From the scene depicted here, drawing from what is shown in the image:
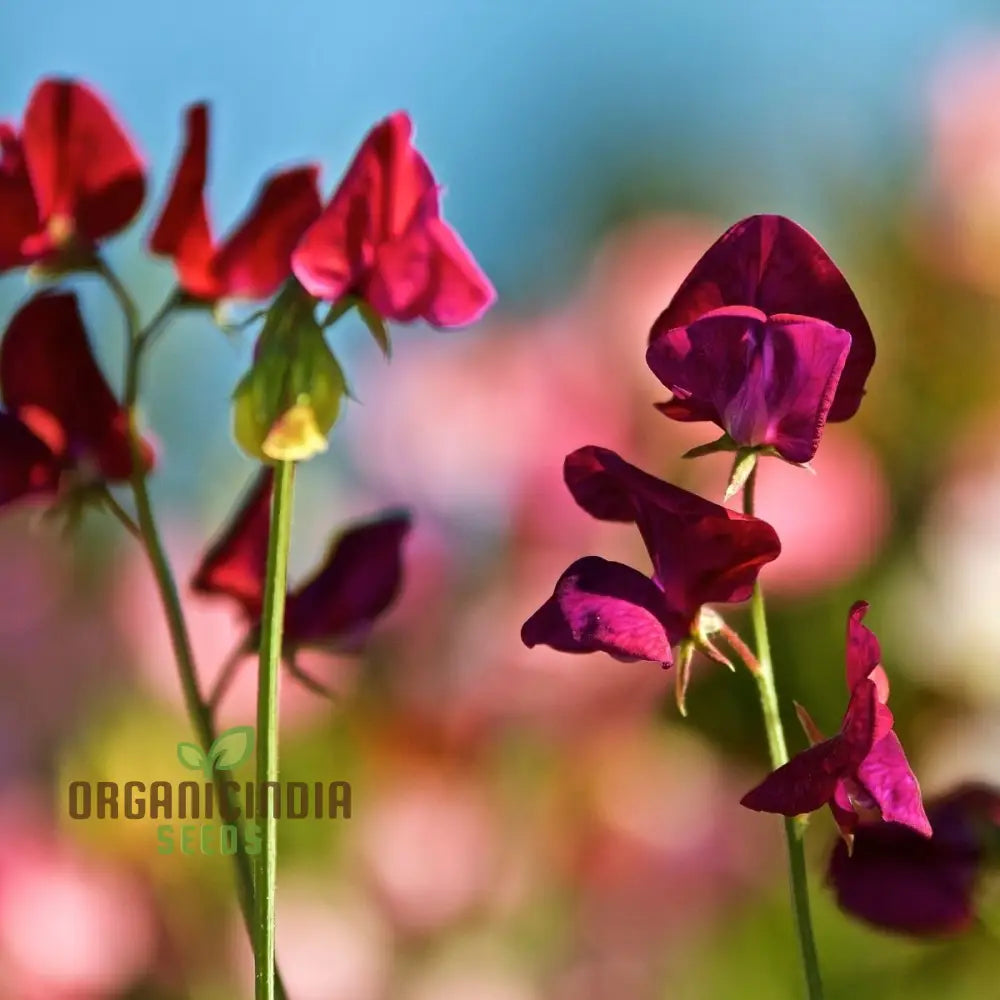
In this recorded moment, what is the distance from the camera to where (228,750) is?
38cm

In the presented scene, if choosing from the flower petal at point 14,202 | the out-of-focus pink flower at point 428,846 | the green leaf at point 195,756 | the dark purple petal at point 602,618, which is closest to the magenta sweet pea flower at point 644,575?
the dark purple petal at point 602,618

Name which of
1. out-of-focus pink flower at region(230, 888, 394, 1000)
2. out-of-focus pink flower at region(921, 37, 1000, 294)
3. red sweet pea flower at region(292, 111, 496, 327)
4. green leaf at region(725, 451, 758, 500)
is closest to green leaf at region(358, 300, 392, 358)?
red sweet pea flower at region(292, 111, 496, 327)

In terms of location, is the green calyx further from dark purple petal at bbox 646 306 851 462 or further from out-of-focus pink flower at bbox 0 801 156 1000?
out-of-focus pink flower at bbox 0 801 156 1000

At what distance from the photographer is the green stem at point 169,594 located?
308 mm

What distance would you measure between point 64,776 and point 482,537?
11.9 inches

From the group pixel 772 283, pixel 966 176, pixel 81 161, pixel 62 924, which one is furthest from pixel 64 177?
pixel 966 176

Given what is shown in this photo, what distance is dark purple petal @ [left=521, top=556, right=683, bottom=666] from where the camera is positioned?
26 centimetres

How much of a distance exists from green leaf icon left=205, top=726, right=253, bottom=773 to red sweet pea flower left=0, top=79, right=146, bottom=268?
150 mm

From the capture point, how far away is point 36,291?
1.31 ft

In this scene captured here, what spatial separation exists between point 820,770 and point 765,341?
0.09 meters

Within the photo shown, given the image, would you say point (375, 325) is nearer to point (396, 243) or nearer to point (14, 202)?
point (396, 243)

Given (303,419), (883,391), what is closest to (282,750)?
(883,391)

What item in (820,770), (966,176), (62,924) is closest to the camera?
(820,770)

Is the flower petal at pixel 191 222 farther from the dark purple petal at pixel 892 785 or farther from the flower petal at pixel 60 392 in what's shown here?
the dark purple petal at pixel 892 785
